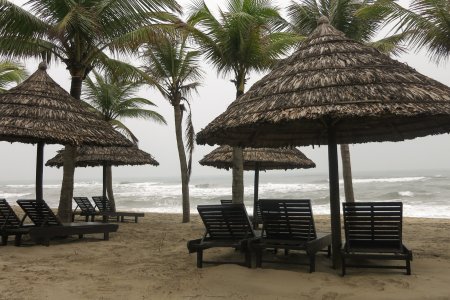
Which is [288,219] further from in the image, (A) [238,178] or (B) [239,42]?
(B) [239,42]

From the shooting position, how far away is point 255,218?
10.4 meters

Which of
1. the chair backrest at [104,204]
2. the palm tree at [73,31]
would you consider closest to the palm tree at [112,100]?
the chair backrest at [104,204]

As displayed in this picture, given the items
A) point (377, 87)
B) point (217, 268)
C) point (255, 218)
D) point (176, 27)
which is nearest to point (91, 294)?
point (217, 268)

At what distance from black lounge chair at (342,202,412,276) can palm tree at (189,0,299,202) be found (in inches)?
197

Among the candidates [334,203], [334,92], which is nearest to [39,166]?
[334,203]

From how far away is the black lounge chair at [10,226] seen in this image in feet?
24.3

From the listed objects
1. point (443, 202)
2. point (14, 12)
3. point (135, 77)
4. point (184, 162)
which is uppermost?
point (14, 12)

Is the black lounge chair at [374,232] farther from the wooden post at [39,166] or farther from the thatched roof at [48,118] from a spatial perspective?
the wooden post at [39,166]

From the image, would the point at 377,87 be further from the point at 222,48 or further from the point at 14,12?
the point at 14,12

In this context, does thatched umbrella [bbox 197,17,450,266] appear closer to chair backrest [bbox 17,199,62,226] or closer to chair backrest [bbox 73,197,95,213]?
chair backrest [bbox 17,199,62,226]

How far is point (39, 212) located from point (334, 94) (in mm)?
5727

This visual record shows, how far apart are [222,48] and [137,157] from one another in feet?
14.7

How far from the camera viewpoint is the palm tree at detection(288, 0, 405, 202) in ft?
39.0

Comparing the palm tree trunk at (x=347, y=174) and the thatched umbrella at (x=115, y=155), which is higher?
the thatched umbrella at (x=115, y=155)
